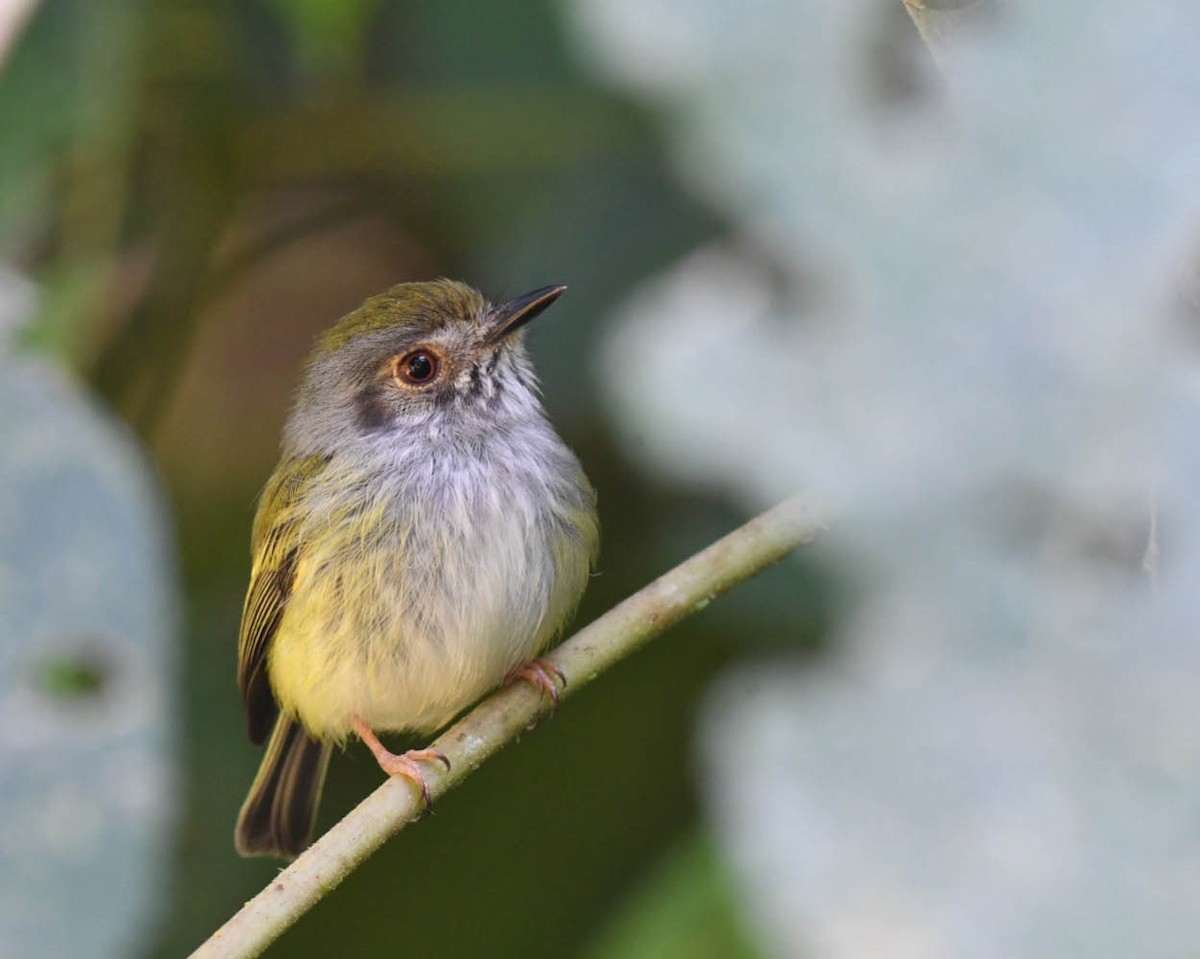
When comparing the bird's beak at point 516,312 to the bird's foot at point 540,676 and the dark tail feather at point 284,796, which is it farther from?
the dark tail feather at point 284,796

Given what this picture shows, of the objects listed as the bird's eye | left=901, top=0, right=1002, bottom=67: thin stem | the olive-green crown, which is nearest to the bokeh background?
left=901, top=0, right=1002, bottom=67: thin stem

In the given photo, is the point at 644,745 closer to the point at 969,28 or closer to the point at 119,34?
the point at 119,34

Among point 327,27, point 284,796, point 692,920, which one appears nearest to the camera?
point 692,920

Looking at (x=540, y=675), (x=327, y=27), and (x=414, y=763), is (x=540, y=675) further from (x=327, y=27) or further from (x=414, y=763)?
(x=327, y=27)

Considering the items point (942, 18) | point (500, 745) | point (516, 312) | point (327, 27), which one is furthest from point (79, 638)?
point (942, 18)

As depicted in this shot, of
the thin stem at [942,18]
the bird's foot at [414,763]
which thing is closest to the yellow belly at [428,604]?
the bird's foot at [414,763]

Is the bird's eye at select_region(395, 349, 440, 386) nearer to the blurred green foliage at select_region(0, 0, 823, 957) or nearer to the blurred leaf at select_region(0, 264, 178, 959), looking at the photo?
the blurred green foliage at select_region(0, 0, 823, 957)
